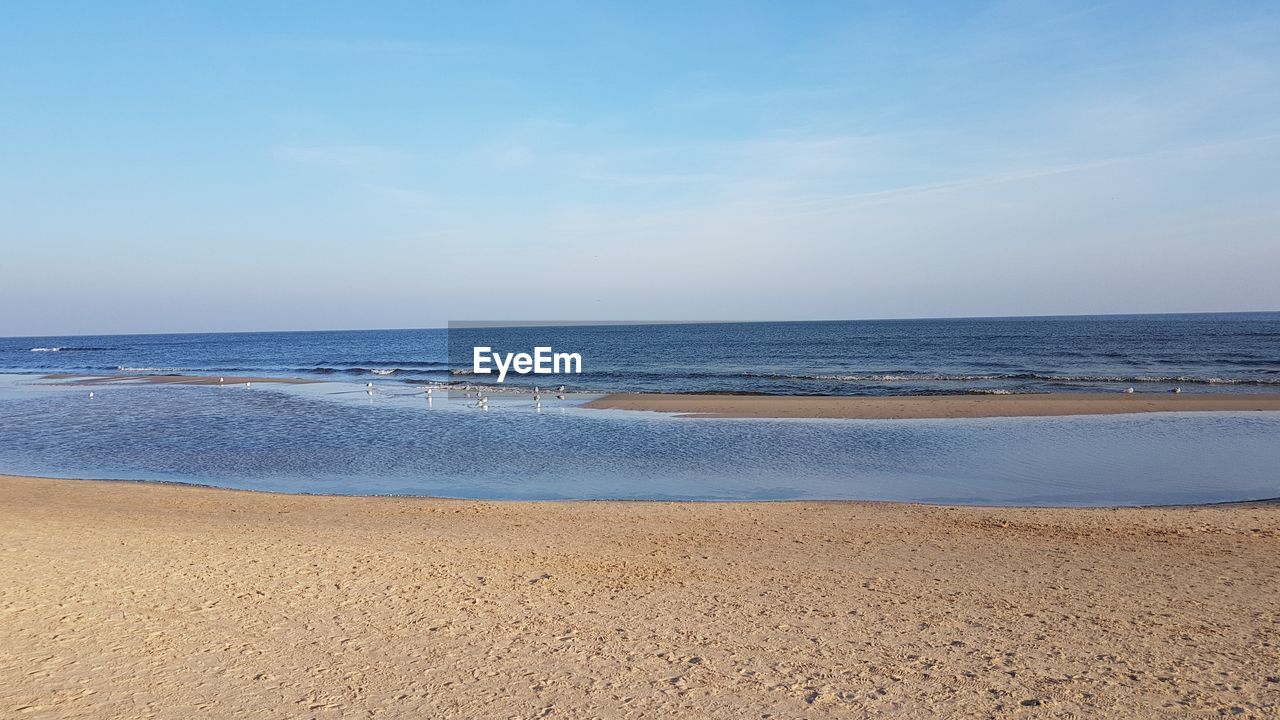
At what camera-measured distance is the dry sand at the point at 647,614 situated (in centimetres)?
532

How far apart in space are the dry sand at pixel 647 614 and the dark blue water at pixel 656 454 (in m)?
2.73

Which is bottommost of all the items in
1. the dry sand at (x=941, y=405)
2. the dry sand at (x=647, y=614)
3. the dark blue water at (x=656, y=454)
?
the dark blue water at (x=656, y=454)

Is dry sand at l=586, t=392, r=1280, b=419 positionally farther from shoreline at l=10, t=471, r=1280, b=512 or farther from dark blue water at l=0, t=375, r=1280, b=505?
shoreline at l=10, t=471, r=1280, b=512

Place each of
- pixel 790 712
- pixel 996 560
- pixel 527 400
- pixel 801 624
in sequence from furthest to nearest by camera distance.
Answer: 1. pixel 527 400
2. pixel 996 560
3. pixel 801 624
4. pixel 790 712

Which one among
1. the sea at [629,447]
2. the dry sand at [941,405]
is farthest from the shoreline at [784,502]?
the dry sand at [941,405]

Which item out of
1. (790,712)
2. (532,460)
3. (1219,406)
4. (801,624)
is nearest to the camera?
(790,712)

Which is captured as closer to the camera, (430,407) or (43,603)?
(43,603)

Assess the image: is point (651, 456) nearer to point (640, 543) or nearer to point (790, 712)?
point (640, 543)

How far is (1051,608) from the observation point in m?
7.07

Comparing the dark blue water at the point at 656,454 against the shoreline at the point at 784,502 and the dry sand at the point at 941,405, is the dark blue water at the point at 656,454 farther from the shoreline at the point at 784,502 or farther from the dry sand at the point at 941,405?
the dry sand at the point at 941,405

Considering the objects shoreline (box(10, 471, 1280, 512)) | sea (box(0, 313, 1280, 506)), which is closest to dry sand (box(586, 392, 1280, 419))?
sea (box(0, 313, 1280, 506))

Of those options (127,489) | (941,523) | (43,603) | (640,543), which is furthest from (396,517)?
(941,523)

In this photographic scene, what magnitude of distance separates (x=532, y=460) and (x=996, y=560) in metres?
10.2

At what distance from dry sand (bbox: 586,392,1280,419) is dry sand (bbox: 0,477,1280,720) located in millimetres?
13742
